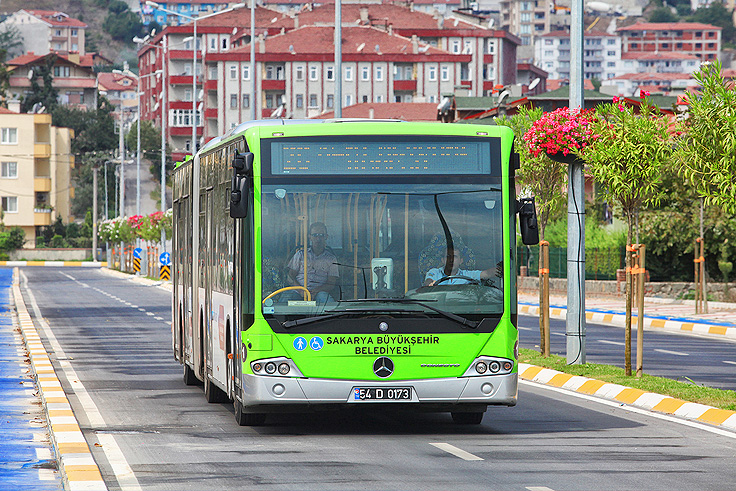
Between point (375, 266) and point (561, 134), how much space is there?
6546mm

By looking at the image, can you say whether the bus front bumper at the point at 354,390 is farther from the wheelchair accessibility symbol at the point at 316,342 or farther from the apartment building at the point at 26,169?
the apartment building at the point at 26,169

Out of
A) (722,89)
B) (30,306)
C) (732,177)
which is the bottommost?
(30,306)

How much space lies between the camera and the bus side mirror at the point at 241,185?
1140 cm

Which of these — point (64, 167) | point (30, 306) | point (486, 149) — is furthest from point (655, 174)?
point (64, 167)

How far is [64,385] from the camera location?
1680 centimetres

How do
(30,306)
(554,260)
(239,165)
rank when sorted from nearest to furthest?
(239,165) < (30,306) < (554,260)

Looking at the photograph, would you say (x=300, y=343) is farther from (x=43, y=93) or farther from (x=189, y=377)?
(x=43, y=93)

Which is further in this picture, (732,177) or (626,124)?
(626,124)

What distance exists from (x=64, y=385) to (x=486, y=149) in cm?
722

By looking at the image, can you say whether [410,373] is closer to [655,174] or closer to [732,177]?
[732,177]

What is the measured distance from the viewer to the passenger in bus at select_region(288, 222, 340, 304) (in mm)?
11602

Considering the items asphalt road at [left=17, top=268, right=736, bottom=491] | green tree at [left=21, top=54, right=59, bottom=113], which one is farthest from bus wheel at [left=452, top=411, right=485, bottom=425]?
green tree at [left=21, top=54, right=59, bottom=113]

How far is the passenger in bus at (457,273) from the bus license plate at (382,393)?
0.95m

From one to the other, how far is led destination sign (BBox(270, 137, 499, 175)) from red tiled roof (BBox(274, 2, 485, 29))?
131669 millimetres
